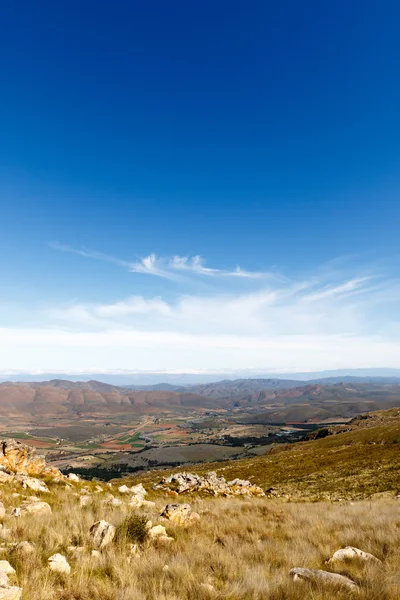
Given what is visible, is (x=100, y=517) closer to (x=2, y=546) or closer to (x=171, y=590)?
(x=2, y=546)

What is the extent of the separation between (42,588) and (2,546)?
2.47 m

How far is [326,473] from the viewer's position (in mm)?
36656

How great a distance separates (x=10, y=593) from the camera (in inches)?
169

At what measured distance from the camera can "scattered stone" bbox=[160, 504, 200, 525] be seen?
1029cm

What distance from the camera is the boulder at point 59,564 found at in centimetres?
566

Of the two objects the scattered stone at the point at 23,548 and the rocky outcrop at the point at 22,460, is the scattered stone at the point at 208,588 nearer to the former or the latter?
the scattered stone at the point at 23,548

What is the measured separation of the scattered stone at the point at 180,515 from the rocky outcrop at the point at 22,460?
36.1 ft

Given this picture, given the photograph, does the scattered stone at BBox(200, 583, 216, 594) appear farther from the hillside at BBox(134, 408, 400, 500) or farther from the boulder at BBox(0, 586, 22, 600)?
the hillside at BBox(134, 408, 400, 500)

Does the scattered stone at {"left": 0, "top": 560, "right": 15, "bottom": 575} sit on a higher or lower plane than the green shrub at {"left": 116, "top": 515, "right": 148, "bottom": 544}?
higher

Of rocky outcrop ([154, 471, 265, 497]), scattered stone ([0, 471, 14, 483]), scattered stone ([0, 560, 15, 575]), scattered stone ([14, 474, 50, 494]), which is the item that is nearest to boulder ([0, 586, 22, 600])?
scattered stone ([0, 560, 15, 575])

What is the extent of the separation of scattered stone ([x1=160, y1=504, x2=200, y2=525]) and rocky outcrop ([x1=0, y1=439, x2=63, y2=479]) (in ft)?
36.1

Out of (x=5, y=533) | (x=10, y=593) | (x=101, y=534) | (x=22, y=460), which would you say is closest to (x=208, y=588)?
(x=10, y=593)

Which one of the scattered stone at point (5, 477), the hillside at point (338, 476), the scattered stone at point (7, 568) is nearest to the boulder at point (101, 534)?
the scattered stone at point (7, 568)

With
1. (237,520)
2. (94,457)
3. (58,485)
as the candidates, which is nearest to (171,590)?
(237,520)
